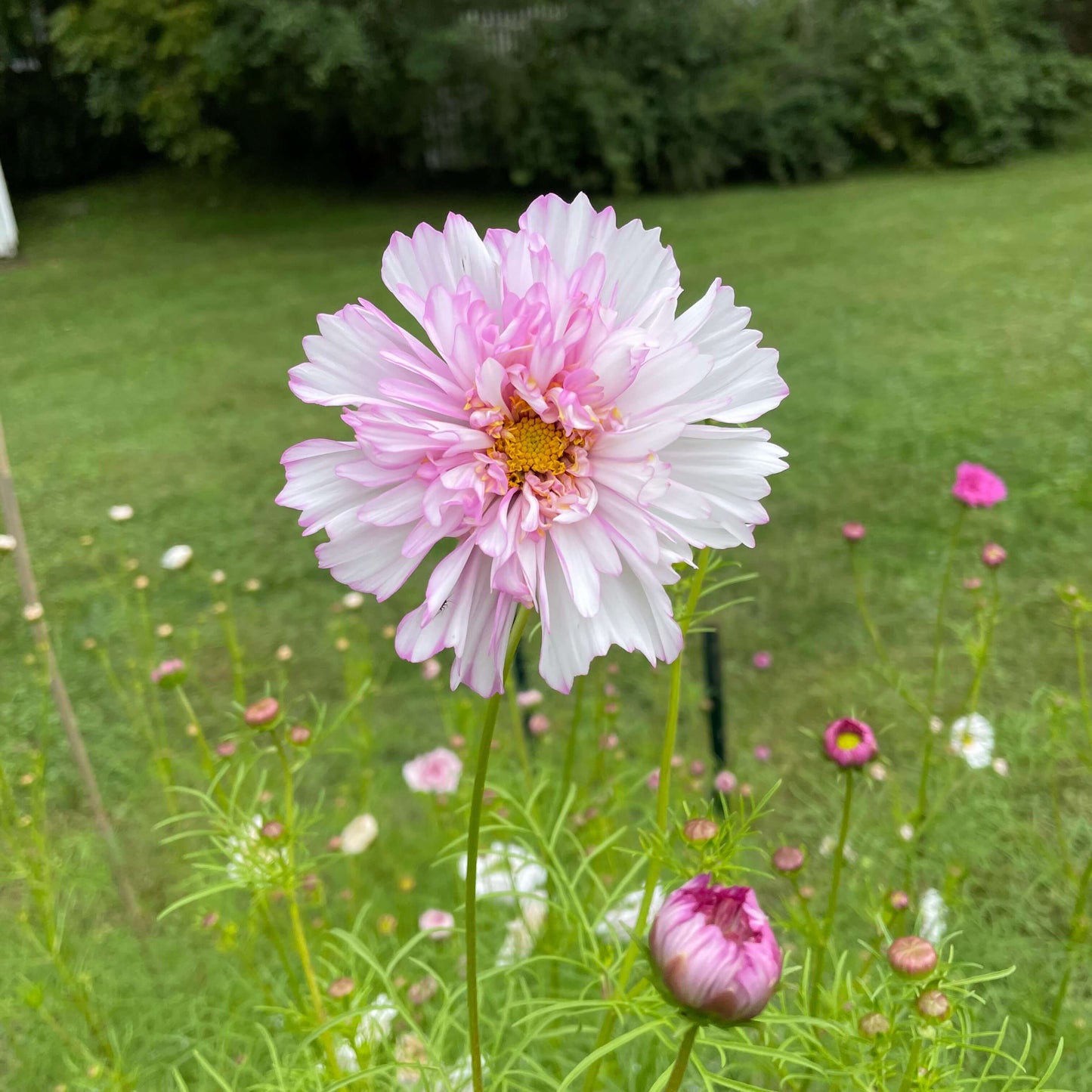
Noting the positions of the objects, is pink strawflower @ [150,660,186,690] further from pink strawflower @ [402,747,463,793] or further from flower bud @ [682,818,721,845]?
flower bud @ [682,818,721,845]

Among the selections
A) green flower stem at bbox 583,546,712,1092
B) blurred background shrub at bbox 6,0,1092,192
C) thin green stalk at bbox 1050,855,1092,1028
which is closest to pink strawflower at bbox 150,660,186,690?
green flower stem at bbox 583,546,712,1092

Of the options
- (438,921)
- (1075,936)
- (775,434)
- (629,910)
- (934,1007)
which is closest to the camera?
(934,1007)

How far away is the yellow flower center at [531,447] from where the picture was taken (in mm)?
438

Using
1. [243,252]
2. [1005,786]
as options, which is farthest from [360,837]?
[243,252]

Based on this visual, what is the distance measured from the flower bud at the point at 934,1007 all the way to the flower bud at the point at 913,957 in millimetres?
11

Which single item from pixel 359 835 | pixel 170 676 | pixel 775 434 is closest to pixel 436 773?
pixel 359 835

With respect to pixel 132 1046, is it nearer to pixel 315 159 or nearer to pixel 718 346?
pixel 718 346

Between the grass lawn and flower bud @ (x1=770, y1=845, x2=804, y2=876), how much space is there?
0.51 m

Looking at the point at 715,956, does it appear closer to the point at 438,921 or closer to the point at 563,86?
the point at 438,921

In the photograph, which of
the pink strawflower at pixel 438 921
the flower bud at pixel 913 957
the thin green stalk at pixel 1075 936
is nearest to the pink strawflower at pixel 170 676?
the pink strawflower at pixel 438 921

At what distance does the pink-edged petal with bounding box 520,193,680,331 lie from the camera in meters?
0.42

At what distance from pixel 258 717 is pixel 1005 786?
1.11 meters

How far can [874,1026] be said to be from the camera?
1.77 ft

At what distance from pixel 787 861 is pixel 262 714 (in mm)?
393
